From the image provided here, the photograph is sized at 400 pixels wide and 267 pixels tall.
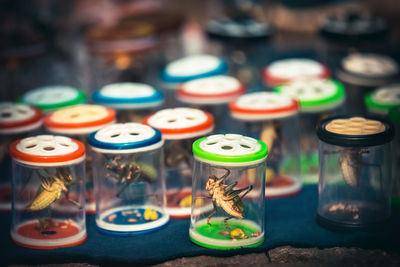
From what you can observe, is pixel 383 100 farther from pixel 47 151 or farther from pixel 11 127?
pixel 11 127

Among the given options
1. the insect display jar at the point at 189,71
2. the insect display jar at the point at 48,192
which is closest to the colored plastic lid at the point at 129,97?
the insect display jar at the point at 189,71

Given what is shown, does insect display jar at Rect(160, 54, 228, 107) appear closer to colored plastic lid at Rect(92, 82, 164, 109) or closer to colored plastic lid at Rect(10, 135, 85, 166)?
colored plastic lid at Rect(92, 82, 164, 109)

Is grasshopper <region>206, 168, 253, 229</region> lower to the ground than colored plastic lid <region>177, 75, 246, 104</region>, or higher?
lower

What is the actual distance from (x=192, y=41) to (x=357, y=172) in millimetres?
4150

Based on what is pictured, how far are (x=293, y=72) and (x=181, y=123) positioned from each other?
1207 millimetres

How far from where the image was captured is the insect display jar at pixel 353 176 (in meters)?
2.68

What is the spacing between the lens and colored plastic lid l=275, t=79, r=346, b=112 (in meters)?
3.32

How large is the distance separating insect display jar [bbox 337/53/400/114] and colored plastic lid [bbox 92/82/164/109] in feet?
4.12

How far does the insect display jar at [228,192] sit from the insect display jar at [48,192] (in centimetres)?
51

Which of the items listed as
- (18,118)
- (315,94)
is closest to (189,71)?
(315,94)

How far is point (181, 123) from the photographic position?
291cm

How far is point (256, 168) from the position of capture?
2.61m

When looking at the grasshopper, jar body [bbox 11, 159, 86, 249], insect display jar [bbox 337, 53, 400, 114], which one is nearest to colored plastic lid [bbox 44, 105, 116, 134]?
jar body [bbox 11, 159, 86, 249]

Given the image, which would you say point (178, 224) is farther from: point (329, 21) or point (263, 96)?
point (329, 21)
